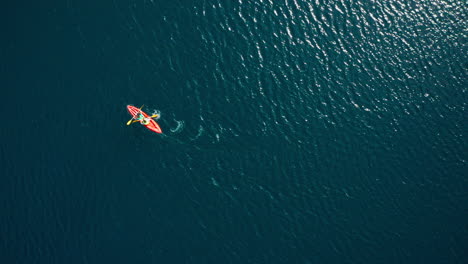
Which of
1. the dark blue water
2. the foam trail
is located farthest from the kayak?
the foam trail

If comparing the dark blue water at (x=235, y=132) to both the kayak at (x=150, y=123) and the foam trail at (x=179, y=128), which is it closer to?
the foam trail at (x=179, y=128)

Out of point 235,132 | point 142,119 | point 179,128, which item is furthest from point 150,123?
point 235,132

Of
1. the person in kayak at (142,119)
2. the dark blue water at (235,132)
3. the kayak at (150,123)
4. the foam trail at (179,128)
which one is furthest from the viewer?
the foam trail at (179,128)

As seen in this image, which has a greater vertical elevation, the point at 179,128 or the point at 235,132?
the point at 235,132

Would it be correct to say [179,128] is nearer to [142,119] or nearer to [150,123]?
[150,123]

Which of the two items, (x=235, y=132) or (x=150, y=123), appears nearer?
(x=150, y=123)

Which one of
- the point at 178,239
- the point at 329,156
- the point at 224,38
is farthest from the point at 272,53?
the point at 178,239

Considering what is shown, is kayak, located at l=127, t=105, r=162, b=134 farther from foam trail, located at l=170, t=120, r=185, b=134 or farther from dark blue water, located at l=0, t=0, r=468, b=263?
foam trail, located at l=170, t=120, r=185, b=134

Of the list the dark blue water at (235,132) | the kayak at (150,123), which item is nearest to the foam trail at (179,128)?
the dark blue water at (235,132)
